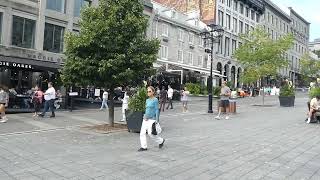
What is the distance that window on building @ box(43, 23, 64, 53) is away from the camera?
2767cm

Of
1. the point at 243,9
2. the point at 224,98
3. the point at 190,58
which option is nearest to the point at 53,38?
the point at 224,98

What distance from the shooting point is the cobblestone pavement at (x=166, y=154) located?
742 cm

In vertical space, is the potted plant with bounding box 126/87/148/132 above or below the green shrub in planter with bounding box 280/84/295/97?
below

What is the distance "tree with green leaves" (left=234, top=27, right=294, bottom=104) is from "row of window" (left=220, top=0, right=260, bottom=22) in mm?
23858

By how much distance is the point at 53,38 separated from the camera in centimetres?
2816

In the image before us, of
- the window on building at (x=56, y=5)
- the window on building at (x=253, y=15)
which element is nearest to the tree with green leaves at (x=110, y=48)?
the window on building at (x=56, y=5)

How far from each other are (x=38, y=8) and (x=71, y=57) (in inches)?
566

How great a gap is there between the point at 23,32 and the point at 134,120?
16.1 metres

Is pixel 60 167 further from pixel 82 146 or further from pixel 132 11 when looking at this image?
pixel 132 11

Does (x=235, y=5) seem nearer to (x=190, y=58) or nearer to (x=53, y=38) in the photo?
(x=190, y=58)

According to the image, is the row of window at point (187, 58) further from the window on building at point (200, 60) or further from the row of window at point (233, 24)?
the row of window at point (233, 24)

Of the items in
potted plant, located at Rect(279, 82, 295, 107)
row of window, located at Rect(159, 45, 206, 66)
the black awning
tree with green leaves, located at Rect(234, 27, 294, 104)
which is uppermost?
row of window, located at Rect(159, 45, 206, 66)

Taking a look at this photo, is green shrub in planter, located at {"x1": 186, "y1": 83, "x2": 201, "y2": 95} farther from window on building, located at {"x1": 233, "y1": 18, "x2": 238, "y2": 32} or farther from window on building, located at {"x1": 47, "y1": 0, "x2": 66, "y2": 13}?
window on building, located at {"x1": 233, "y1": 18, "x2": 238, "y2": 32}

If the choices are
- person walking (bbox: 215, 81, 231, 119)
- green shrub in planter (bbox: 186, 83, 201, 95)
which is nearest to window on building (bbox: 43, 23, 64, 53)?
green shrub in planter (bbox: 186, 83, 201, 95)
